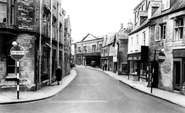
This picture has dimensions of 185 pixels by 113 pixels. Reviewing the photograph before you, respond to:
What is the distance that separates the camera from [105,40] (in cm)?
5419

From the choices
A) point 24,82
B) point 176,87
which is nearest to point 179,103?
point 176,87

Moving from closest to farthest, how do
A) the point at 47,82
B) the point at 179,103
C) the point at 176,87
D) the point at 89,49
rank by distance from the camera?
the point at 179,103
the point at 176,87
the point at 47,82
the point at 89,49

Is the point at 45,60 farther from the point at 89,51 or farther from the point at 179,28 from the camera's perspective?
the point at 89,51

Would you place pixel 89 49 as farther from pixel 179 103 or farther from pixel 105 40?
pixel 179 103

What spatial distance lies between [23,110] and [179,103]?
8.71 m

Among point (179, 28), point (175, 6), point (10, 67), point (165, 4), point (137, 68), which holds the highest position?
point (165, 4)

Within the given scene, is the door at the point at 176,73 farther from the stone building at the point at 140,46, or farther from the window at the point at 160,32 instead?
the stone building at the point at 140,46

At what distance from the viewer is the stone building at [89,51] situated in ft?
194

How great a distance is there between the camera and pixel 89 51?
63531 mm

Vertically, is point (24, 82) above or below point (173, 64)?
below

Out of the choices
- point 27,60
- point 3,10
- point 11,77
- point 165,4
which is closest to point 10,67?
point 11,77

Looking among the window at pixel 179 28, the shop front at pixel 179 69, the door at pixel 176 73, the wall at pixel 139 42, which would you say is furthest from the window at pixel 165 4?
the door at pixel 176 73

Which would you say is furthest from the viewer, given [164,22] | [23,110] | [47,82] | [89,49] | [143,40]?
[89,49]

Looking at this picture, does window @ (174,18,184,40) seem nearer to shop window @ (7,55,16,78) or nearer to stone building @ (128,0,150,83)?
stone building @ (128,0,150,83)
